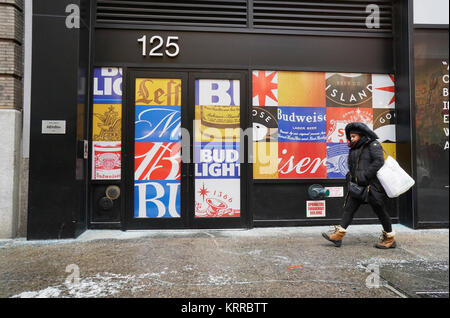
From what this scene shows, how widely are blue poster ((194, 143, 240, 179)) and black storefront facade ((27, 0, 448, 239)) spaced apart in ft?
0.07

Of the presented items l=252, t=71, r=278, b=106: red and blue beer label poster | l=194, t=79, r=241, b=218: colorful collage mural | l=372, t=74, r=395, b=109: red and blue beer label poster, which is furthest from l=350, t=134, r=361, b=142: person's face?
l=194, t=79, r=241, b=218: colorful collage mural

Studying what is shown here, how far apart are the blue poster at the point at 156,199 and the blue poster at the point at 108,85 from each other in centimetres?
176

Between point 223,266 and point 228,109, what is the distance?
325cm

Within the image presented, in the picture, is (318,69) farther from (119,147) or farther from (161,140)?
(119,147)

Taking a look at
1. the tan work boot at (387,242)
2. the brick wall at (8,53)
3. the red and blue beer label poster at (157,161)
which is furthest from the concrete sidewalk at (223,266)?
the brick wall at (8,53)

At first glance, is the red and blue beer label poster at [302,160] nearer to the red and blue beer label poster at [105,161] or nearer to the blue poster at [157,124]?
the blue poster at [157,124]

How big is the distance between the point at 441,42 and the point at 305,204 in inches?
173

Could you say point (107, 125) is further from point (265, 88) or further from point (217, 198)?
point (265, 88)

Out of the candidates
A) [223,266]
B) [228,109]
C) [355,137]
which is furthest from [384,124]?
[223,266]

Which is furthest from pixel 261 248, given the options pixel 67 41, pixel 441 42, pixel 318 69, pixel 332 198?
pixel 441 42

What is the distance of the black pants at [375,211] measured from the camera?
468cm

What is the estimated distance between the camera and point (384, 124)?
20.9 feet

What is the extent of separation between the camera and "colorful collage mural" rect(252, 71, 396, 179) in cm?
613

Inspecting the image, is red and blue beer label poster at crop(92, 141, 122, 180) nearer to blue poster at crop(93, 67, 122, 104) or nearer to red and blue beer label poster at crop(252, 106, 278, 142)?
blue poster at crop(93, 67, 122, 104)
